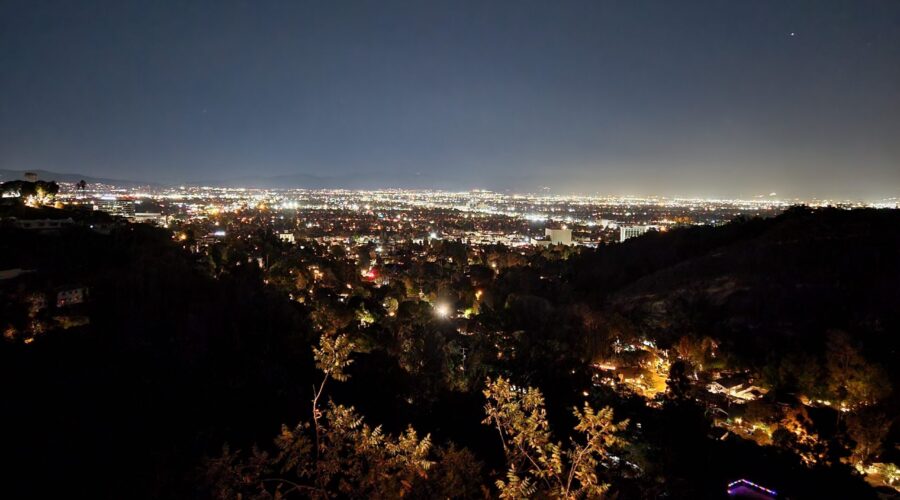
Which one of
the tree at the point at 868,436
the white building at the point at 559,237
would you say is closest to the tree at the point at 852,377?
the tree at the point at 868,436

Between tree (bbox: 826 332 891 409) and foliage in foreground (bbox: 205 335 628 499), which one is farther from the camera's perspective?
tree (bbox: 826 332 891 409)

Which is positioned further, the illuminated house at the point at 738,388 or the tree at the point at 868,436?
the illuminated house at the point at 738,388

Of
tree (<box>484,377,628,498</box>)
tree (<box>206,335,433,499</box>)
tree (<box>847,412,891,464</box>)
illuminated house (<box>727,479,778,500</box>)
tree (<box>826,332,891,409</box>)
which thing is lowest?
illuminated house (<box>727,479,778,500</box>)

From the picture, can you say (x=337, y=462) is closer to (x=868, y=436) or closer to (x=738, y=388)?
(x=868, y=436)

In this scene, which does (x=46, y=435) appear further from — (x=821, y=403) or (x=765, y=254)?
(x=765, y=254)

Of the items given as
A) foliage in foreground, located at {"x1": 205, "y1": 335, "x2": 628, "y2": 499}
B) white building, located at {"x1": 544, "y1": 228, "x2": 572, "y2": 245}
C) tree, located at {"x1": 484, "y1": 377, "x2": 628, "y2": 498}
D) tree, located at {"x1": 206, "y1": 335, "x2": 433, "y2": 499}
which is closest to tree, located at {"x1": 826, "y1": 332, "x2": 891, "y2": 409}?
foliage in foreground, located at {"x1": 205, "y1": 335, "x2": 628, "y2": 499}

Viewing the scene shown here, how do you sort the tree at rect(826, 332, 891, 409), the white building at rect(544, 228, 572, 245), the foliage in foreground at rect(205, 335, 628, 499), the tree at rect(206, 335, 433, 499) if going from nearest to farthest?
→ the foliage in foreground at rect(205, 335, 628, 499) < the tree at rect(206, 335, 433, 499) < the tree at rect(826, 332, 891, 409) < the white building at rect(544, 228, 572, 245)

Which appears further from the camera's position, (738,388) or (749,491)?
(738,388)

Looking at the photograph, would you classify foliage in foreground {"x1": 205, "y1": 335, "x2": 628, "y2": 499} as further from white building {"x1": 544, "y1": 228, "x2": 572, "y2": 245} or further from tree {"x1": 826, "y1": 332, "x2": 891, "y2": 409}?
white building {"x1": 544, "y1": 228, "x2": 572, "y2": 245}

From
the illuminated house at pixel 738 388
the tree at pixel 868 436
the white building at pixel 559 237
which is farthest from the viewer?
the white building at pixel 559 237

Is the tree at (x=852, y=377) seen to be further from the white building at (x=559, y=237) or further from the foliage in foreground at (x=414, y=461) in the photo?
the white building at (x=559, y=237)

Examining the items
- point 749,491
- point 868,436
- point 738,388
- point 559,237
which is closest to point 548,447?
point 749,491
